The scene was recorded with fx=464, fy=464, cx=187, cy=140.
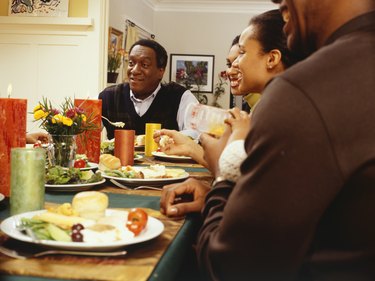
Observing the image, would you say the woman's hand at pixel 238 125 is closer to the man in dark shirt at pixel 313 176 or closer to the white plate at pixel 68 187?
the man in dark shirt at pixel 313 176

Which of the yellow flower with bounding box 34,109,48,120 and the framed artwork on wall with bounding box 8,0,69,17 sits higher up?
the framed artwork on wall with bounding box 8,0,69,17

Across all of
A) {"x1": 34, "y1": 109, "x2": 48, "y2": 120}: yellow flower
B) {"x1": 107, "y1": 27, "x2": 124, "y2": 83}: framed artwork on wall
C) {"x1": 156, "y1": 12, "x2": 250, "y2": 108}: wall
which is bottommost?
{"x1": 34, "y1": 109, "x2": 48, "y2": 120}: yellow flower

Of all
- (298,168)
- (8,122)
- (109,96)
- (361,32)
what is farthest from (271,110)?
(109,96)

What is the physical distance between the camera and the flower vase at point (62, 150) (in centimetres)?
165

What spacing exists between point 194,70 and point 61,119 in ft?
22.7

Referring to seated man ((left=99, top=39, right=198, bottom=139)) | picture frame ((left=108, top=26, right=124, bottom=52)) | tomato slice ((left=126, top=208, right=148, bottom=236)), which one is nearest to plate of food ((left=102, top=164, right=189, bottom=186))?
tomato slice ((left=126, top=208, right=148, bottom=236))

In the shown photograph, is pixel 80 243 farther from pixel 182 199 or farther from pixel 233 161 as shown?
pixel 182 199

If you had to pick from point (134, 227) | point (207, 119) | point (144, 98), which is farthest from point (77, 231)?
point (144, 98)

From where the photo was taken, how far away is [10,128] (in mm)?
1224

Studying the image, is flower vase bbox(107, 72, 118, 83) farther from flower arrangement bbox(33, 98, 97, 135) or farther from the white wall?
the white wall

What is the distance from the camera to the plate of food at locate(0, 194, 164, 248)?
804 mm

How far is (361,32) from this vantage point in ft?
2.61

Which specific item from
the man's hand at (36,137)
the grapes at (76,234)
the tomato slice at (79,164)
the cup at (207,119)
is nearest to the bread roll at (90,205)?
the grapes at (76,234)

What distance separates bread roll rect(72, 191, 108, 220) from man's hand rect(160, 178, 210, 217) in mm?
229
